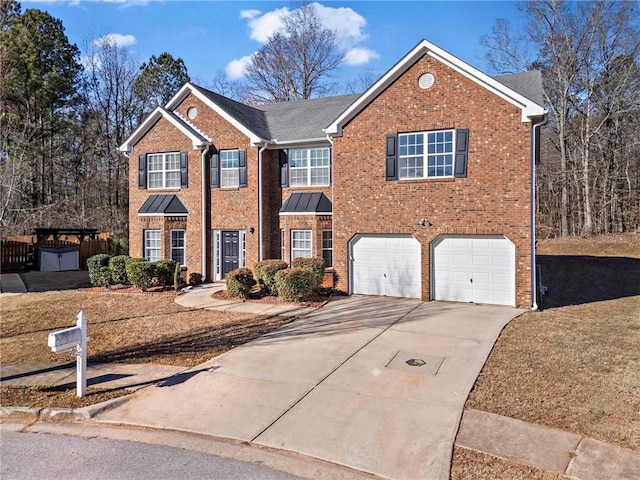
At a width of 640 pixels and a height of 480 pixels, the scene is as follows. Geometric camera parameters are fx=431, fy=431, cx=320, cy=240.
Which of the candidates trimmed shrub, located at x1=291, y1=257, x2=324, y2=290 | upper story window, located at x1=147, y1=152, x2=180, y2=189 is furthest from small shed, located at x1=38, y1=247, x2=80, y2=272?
trimmed shrub, located at x1=291, y1=257, x2=324, y2=290

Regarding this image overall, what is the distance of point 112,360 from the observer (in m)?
8.20

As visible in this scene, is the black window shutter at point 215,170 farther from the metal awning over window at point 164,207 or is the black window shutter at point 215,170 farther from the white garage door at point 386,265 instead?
the white garage door at point 386,265

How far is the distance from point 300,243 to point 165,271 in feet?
17.4

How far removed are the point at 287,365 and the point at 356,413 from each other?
2.18 meters

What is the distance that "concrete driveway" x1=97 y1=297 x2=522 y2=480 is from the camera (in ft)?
16.6

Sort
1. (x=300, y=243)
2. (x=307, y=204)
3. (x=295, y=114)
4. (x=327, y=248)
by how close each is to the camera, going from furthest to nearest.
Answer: (x=295, y=114) < (x=300, y=243) < (x=307, y=204) < (x=327, y=248)

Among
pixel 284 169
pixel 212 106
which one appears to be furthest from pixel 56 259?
pixel 284 169

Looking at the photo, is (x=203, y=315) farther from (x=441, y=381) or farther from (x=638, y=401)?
(x=638, y=401)

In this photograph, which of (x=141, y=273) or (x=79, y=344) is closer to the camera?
(x=79, y=344)

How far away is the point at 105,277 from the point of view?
17.0 m

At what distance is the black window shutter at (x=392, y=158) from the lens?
1382 centimetres

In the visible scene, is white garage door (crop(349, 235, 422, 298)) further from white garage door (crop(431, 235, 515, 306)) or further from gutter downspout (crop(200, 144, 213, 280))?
gutter downspout (crop(200, 144, 213, 280))

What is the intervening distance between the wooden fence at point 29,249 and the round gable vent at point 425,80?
790 inches

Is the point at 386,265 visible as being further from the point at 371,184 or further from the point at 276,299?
the point at 276,299
